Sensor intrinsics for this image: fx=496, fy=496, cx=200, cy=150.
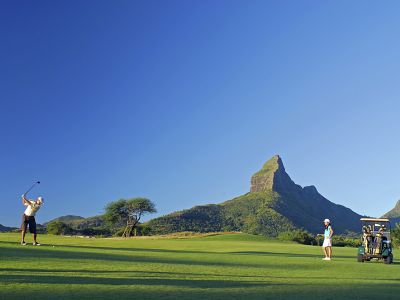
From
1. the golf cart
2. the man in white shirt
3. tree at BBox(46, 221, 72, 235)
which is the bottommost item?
tree at BBox(46, 221, 72, 235)

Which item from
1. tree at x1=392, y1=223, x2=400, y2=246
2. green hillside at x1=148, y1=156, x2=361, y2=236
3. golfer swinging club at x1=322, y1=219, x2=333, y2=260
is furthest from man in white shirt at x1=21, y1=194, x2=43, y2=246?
green hillside at x1=148, y1=156, x2=361, y2=236

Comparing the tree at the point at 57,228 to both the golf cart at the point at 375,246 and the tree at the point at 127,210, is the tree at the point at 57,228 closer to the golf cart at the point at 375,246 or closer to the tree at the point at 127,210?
the tree at the point at 127,210

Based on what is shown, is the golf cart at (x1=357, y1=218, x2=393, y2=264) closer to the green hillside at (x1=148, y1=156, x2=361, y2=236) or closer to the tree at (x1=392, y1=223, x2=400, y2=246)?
the tree at (x1=392, y1=223, x2=400, y2=246)

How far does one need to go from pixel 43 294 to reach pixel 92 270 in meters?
4.47

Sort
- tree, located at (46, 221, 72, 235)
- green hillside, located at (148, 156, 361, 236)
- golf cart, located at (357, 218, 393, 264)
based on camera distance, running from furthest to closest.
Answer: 1. green hillside, located at (148, 156, 361, 236)
2. tree, located at (46, 221, 72, 235)
3. golf cart, located at (357, 218, 393, 264)

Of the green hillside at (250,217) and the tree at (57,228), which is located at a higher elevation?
the green hillside at (250,217)

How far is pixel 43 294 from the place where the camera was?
8.97 metres

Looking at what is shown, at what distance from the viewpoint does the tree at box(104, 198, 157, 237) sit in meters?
105

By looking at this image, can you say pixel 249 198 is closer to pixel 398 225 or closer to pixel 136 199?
pixel 136 199

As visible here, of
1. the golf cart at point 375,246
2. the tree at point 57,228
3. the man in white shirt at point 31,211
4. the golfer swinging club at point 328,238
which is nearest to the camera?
the man in white shirt at point 31,211

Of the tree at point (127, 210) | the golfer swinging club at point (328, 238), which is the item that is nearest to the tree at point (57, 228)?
the tree at point (127, 210)

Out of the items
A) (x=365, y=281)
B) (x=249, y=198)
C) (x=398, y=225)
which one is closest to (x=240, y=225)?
(x=249, y=198)

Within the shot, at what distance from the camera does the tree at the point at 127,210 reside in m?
105

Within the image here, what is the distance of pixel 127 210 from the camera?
352 ft
